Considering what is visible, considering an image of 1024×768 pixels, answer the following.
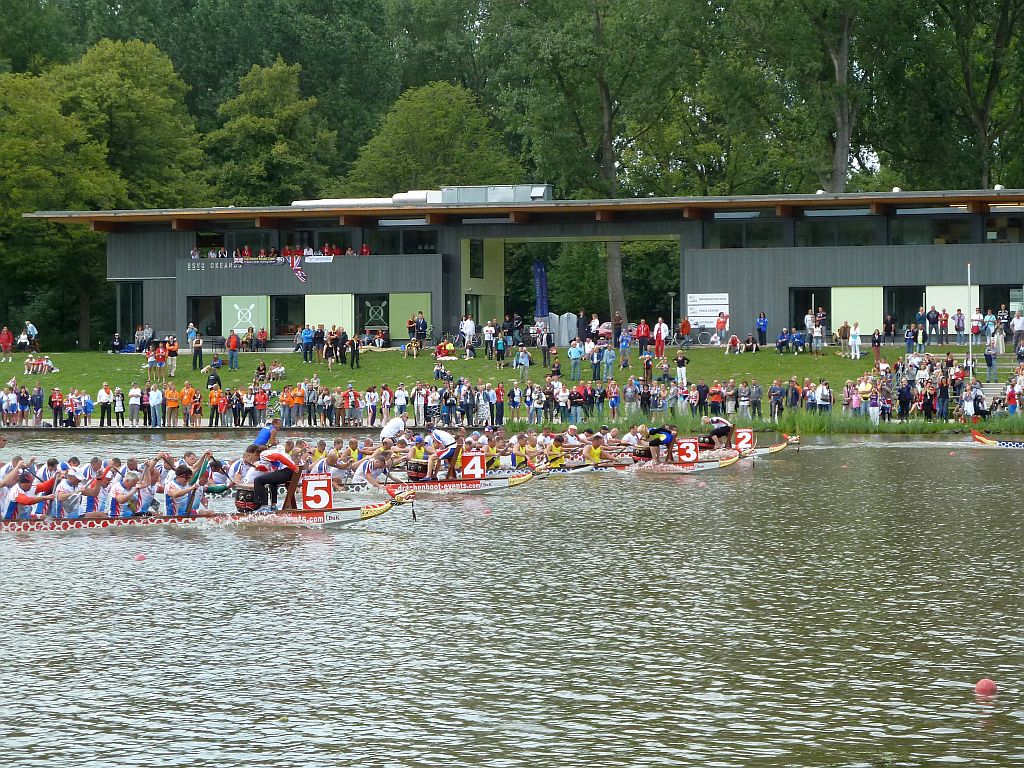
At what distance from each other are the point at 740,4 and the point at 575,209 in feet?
53.8

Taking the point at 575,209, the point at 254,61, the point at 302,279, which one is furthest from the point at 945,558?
the point at 254,61

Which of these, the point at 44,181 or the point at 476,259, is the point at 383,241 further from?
the point at 44,181

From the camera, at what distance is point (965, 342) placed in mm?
55844

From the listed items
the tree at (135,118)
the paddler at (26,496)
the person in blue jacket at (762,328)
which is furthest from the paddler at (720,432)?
the tree at (135,118)

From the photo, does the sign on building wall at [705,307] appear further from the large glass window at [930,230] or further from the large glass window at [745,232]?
the large glass window at [930,230]

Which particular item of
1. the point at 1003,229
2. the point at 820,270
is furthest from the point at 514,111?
the point at 1003,229

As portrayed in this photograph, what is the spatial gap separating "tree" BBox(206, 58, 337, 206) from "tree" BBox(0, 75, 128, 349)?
8765 mm

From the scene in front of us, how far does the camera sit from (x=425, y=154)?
3410 inches

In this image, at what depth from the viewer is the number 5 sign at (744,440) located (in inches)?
1534

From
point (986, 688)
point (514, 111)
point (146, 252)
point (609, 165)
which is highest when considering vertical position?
point (514, 111)

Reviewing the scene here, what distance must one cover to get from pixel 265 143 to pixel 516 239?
88.8 ft

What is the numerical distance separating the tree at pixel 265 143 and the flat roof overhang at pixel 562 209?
1815cm

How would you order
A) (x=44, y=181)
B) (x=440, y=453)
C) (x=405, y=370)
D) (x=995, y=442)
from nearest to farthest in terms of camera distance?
(x=440, y=453)
(x=995, y=442)
(x=405, y=370)
(x=44, y=181)

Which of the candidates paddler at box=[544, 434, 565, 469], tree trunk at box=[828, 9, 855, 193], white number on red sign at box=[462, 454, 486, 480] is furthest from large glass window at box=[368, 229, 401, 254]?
white number on red sign at box=[462, 454, 486, 480]
